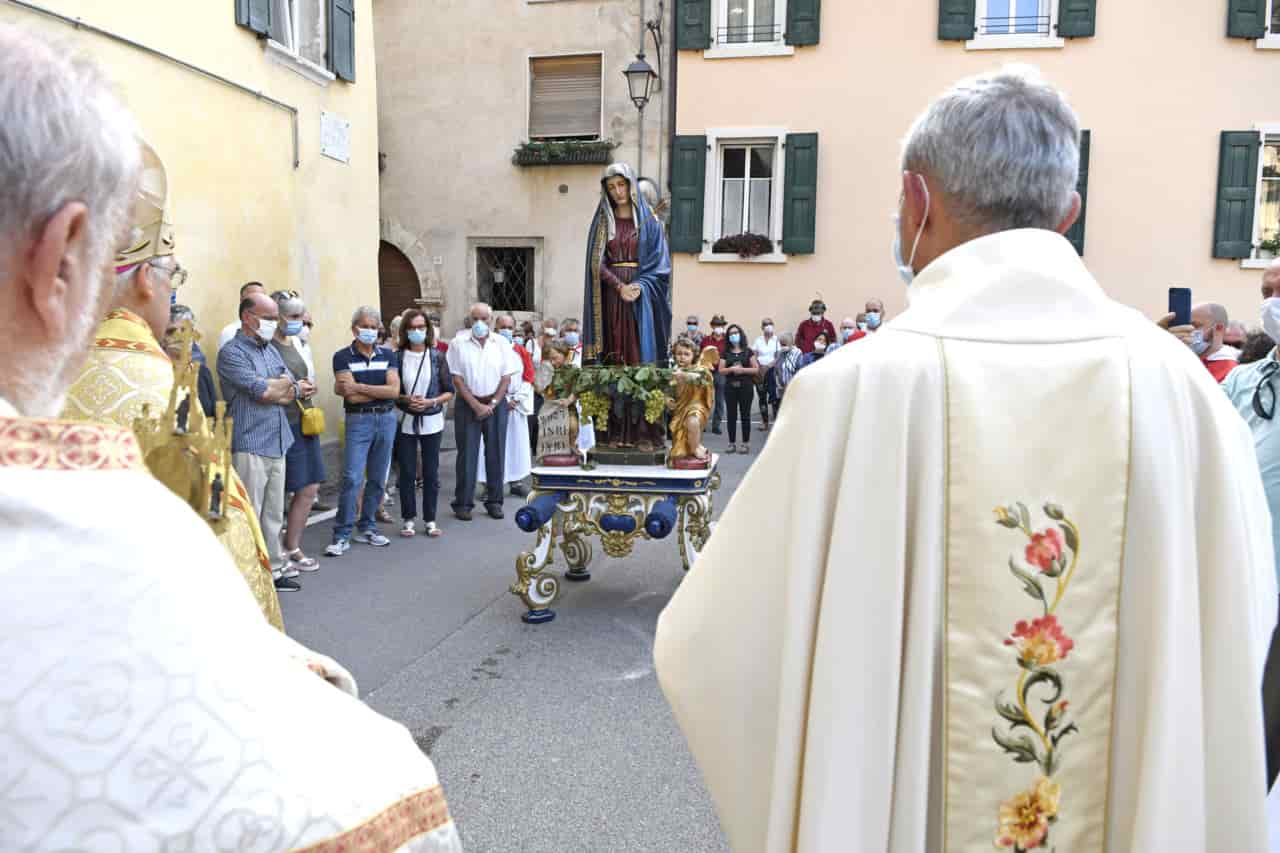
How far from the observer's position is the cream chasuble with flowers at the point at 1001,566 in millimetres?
1435

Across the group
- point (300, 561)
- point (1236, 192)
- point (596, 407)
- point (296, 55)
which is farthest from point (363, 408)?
point (1236, 192)

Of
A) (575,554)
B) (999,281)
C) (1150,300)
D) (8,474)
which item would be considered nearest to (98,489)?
(8,474)

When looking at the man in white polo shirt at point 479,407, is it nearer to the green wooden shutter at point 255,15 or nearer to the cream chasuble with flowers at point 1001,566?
the green wooden shutter at point 255,15

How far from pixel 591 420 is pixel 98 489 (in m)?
4.70

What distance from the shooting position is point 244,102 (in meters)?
8.14

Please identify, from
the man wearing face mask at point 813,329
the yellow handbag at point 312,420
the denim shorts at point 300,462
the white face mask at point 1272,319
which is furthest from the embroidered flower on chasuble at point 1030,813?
the man wearing face mask at point 813,329

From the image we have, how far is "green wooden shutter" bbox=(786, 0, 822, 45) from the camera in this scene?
13.8 meters

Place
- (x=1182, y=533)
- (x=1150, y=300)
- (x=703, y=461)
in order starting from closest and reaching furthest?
(x=1182, y=533) → (x=703, y=461) → (x=1150, y=300)

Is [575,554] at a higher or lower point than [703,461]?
lower

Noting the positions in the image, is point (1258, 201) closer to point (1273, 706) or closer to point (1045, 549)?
point (1273, 706)

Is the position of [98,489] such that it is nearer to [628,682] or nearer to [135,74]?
[628,682]

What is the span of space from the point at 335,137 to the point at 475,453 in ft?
12.7

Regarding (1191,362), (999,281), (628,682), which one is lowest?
(628,682)

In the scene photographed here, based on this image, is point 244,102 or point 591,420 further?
point 244,102
